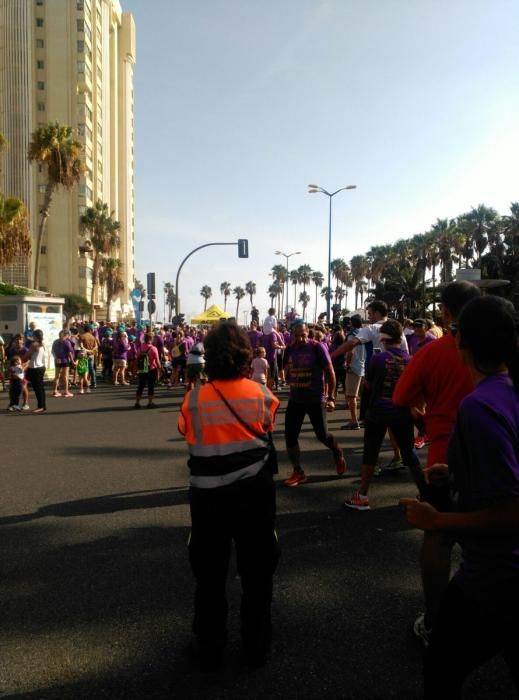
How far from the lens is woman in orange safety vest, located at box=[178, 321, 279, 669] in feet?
9.34

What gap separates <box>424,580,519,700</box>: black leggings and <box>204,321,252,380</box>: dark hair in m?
1.49

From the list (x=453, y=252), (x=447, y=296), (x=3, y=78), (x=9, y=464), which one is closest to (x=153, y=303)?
(x=9, y=464)

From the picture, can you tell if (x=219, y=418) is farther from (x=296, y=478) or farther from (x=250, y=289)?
(x=250, y=289)

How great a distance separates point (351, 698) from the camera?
262 cm

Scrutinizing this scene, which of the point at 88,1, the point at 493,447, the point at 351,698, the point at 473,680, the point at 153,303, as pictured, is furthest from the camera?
the point at 88,1

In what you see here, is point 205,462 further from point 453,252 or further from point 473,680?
point 453,252

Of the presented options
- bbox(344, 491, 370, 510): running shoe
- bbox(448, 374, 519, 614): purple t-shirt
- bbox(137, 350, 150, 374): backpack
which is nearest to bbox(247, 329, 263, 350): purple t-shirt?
bbox(137, 350, 150, 374): backpack

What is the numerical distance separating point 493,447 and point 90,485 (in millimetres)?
5575

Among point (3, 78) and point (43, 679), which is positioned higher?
point (3, 78)

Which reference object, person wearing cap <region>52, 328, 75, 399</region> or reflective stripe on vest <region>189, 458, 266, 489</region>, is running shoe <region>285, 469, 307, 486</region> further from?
person wearing cap <region>52, 328, 75, 399</region>

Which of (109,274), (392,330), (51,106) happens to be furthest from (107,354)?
(51,106)

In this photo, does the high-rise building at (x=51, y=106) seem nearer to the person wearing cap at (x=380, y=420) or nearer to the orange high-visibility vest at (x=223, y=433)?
the person wearing cap at (x=380, y=420)

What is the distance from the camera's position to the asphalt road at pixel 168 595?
9.12 ft

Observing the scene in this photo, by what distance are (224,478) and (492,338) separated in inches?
A: 59.0
